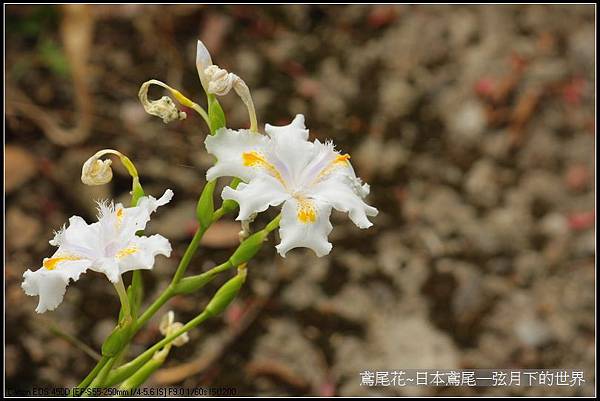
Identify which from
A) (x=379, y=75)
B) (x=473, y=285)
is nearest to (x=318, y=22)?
(x=379, y=75)

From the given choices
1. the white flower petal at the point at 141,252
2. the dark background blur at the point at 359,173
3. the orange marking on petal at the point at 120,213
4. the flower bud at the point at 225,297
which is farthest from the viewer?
the dark background blur at the point at 359,173

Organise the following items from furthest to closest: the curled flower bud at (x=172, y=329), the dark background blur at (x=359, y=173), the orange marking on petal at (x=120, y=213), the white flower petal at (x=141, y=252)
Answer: the dark background blur at (x=359, y=173), the curled flower bud at (x=172, y=329), the orange marking on petal at (x=120, y=213), the white flower petal at (x=141, y=252)

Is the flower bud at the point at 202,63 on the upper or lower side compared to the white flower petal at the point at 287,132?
upper

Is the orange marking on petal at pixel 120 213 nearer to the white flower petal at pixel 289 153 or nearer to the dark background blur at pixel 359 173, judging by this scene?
the white flower petal at pixel 289 153

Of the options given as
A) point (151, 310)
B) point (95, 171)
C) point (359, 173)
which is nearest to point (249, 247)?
point (151, 310)

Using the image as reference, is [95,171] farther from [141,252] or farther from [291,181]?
[291,181]

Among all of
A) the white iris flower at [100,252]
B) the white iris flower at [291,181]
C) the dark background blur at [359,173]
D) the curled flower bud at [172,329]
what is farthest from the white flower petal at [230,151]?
the dark background blur at [359,173]


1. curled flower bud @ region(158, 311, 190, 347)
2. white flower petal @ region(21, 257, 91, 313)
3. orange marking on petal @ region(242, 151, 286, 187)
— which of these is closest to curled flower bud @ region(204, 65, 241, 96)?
orange marking on petal @ region(242, 151, 286, 187)
